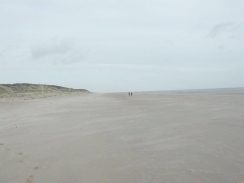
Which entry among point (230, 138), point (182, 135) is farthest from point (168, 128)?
point (230, 138)

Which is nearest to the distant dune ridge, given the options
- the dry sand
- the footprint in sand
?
the dry sand

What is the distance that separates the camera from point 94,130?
8.73 metres

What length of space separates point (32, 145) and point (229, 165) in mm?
5524

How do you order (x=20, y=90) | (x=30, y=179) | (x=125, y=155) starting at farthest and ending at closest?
1. (x=20, y=90)
2. (x=125, y=155)
3. (x=30, y=179)

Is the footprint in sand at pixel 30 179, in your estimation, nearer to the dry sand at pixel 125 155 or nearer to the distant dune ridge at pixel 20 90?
the dry sand at pixel 125 155

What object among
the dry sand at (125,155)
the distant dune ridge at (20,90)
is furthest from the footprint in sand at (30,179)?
the distant dune ridge at (20,90)

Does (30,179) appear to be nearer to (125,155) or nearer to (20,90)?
(125,155)

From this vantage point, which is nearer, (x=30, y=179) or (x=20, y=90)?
(x=30, y=179)

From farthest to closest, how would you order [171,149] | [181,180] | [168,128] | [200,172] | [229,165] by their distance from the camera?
[168,128] < [171,149] < [229,165] < [200,172] < [181,180]

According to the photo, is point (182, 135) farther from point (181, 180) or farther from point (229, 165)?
point (181, 180)

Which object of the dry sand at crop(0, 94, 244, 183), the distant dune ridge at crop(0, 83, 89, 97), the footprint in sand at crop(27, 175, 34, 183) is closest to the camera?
the footprint in sand at crop(27, 175, 34, 183)

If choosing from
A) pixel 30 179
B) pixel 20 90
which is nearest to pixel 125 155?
pixel 30 179

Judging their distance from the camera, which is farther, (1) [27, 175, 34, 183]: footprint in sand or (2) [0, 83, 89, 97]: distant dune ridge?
(2) [0, 83, 89, 97]: distant dune ridge

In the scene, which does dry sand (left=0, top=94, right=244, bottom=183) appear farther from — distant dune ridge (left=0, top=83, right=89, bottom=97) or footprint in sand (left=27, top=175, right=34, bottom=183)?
distant dune ridge (left=0, top=83, right=89, bottom=97)
